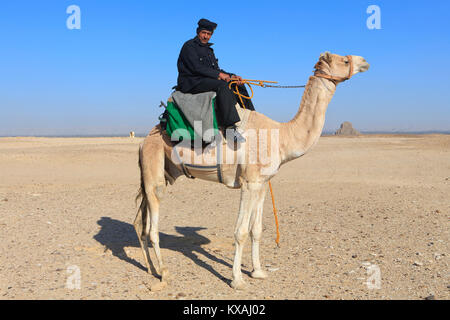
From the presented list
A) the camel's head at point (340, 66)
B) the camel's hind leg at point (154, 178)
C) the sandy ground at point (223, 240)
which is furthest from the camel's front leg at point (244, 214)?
the camel's head at point (340, 66)

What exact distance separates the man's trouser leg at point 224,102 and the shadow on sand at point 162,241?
2320 millimetres

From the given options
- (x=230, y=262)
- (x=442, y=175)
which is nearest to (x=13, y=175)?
(x=230, y=262)

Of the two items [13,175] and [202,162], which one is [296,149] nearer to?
[202,162]

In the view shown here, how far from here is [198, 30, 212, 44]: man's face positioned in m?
5.79

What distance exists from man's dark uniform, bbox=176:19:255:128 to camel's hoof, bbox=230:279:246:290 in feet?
7.01

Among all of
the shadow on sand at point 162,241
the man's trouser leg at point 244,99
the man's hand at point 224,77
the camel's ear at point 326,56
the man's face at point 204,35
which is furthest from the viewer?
the shadow on sand at point 162,241

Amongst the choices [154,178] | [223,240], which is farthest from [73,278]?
[223,240]

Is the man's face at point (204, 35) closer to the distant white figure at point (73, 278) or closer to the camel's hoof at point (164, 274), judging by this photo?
the camel's hoof at point (164, 274)

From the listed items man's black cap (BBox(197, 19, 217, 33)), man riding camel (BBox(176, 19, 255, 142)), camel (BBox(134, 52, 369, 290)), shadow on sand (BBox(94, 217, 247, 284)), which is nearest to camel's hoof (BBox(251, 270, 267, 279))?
camel (BBox(134, 52, 369, 290))

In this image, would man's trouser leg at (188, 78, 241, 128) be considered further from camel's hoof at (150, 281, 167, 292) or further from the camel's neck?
camel's hoof at (150, 281, 167, 292)

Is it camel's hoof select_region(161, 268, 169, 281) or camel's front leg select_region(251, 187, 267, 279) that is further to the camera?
camel's front leg select_region(251, 187, 267, 279)

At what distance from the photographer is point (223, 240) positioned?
805 cm

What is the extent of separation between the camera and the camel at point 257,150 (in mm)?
5332

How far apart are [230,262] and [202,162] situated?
81.6 inches
